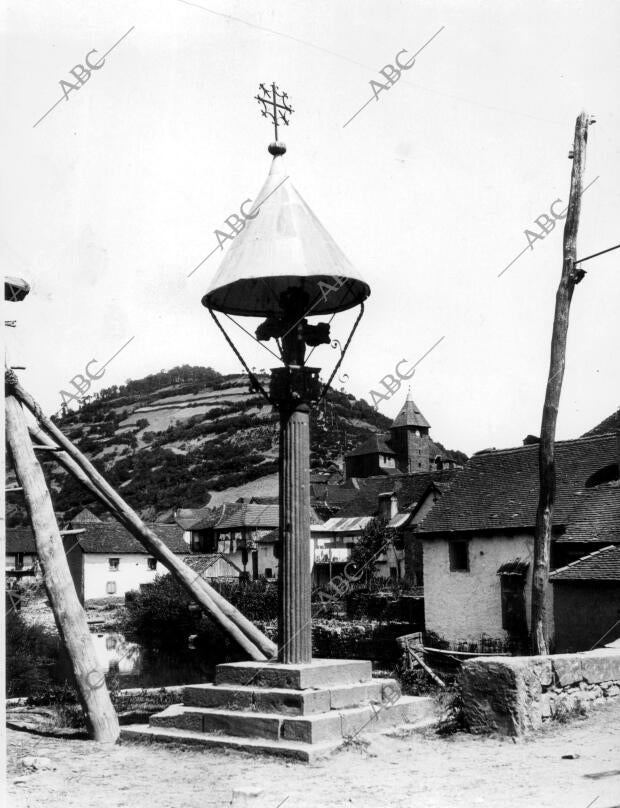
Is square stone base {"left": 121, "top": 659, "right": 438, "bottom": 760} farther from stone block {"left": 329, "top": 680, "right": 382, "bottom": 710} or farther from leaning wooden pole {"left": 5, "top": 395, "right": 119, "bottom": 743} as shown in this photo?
leaning wooden pole {"left": 5, "top": 395, "right": 119, "bottom": 743}

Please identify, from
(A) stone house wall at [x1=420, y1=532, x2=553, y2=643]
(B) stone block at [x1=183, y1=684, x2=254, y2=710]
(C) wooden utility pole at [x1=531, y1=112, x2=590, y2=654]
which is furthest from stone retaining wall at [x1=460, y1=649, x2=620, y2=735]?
(A) stone house wall at [x1=420, y1=532, x2=553, y2=643]

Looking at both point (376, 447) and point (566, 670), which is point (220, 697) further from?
point (376, 447)

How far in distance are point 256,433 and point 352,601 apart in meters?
75.3

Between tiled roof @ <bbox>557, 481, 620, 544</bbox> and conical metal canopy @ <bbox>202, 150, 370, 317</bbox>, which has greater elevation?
conical metal canopy @ <bbox>202, 150, 370, 317</bbox>

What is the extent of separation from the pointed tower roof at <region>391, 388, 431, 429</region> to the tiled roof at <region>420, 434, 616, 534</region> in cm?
5323

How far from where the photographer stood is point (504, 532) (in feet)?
90.8

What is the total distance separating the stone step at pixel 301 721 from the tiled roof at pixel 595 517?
680 inches

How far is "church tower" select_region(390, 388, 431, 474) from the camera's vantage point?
84.5 meters

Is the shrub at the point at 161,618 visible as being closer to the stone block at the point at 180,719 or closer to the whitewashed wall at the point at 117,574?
the whitewashed wall at the point at 117,574

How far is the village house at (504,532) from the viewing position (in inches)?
1020

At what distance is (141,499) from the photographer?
9600 cm

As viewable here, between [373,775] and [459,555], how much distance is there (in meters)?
24.1

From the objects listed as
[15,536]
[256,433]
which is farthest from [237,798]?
[256,433]

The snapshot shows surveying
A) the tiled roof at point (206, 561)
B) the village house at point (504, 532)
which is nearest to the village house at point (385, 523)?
the tiled roof at point (206, 561)
